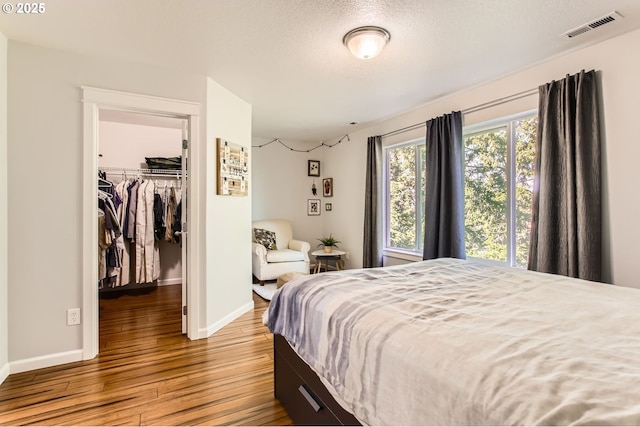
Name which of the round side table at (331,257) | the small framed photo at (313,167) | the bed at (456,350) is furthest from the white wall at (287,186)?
the bed at (456,350)

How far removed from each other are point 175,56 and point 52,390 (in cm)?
251

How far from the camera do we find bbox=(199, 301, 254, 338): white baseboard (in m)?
2.78

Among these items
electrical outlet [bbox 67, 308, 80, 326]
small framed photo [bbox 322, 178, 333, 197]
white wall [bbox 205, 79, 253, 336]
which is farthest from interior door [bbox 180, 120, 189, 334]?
small framed photo [bbox 322, 178, 333, 197]

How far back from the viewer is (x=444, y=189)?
10.6ft

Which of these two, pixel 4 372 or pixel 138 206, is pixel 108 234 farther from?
pixel 4 372

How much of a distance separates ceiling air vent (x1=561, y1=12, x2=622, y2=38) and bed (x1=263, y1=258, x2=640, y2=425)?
1668 mm

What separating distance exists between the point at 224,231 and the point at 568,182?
2974 millimetres

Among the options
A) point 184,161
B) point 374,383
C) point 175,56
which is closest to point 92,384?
point 184,161

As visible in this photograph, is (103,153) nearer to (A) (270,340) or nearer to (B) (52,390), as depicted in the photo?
(B) (52,390)

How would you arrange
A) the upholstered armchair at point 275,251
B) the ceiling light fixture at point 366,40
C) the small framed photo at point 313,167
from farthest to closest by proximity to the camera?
1. the small framed photo at point 313,167
2. the upholstered armchair at point 275,251
3. the ceiling light fixture at point 366,40

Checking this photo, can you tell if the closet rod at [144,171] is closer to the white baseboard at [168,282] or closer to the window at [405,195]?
the white baseboard at [168,282]

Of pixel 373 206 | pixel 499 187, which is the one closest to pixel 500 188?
pixel 499 187

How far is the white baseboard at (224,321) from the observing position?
2.78 metres

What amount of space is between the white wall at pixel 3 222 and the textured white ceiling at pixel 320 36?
0.27 meters
